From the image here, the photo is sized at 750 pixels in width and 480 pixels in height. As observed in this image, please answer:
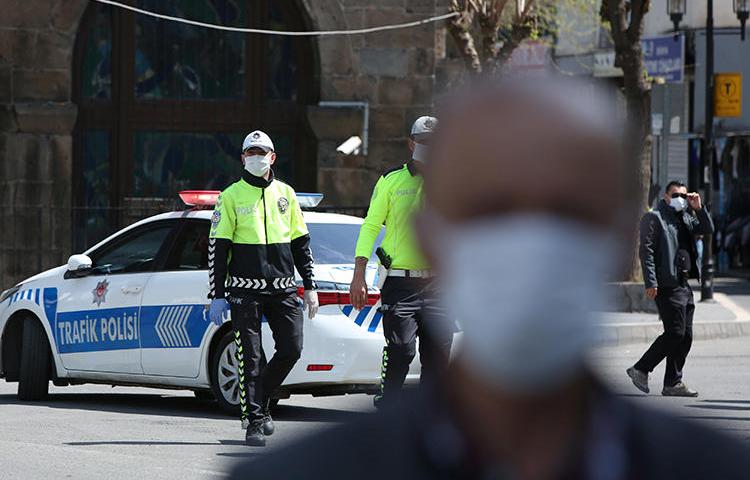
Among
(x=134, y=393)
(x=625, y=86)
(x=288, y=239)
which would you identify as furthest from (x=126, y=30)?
(x=288, y=239)

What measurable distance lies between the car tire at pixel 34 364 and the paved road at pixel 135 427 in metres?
0.12

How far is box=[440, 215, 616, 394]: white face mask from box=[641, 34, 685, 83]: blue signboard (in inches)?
1360

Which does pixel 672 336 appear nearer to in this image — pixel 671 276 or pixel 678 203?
pixel 671 276

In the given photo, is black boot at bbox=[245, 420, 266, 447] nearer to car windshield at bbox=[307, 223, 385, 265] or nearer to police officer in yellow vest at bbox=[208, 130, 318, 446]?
police officer in yellow vest at bbox=[208, 130, 318, 446]

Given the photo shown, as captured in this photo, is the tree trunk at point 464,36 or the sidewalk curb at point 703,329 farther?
the tree trunk at point 464,36

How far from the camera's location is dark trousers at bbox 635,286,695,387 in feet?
40.8

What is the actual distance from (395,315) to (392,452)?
7.04 m

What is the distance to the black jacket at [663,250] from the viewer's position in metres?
12.4

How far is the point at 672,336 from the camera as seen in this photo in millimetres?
12406

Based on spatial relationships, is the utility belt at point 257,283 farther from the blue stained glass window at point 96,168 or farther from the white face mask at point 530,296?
the blue stained glass window at point 96,168

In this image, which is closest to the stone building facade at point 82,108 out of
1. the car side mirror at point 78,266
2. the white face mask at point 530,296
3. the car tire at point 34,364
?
the car tire at point 34,364

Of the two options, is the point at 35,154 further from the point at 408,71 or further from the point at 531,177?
the point at 531,177

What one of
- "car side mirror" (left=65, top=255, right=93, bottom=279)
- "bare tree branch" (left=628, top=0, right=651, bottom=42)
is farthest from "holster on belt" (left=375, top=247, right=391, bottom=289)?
"bare tree branch" (left=628, top=0, right=651, bottom=42)

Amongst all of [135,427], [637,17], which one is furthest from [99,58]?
[135,427]
